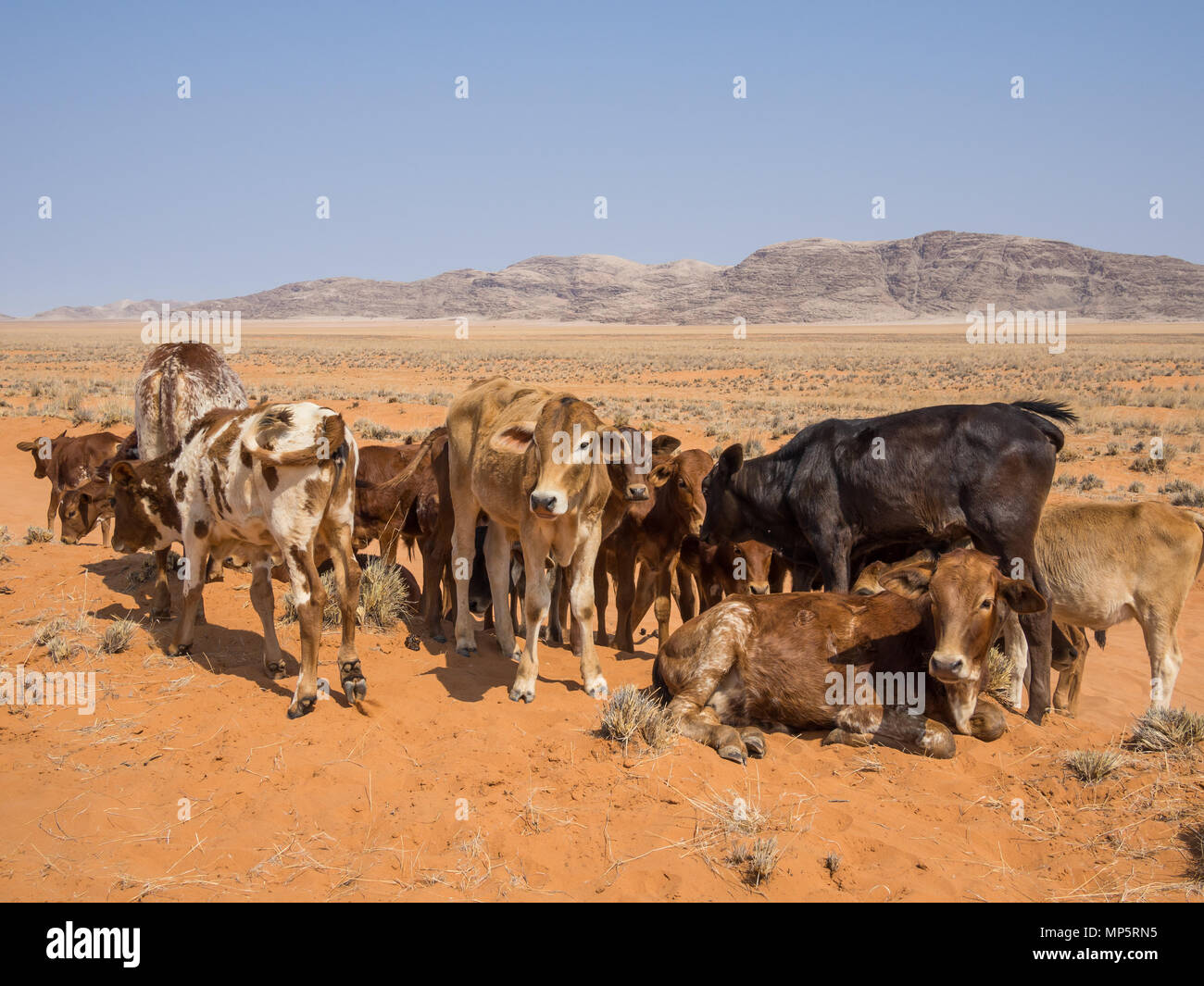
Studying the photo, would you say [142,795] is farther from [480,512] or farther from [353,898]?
[480,512]

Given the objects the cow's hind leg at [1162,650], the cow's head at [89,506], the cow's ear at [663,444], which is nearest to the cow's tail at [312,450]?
the cow's ear at [663,444]

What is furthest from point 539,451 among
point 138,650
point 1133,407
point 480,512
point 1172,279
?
point 1172,279

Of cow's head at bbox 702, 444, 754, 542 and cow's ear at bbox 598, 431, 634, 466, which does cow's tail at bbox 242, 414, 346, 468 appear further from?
cow's head at bbox 702, 444, 754, 542

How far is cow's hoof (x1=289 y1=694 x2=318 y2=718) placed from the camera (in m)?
6.86

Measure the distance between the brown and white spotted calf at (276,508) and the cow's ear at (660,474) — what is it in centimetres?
385

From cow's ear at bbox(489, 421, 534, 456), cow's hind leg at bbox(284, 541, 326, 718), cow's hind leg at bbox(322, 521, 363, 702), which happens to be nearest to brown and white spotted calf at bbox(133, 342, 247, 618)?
cow's hind leg at bbox(322, 521, 363, 702)

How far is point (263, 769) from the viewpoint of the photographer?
6.13 metres

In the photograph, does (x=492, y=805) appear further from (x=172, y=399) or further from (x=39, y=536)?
(x=39, y=536)

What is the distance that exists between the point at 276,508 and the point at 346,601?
3.00 ft

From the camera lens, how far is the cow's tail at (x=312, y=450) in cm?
675

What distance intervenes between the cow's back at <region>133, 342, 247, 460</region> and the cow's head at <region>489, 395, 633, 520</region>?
4.35 m

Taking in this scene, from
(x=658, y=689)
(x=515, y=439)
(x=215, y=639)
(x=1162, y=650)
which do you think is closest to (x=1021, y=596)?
(x=658, y=689)

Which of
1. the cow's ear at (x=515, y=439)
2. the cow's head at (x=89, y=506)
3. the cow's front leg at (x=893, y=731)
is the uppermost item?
the cow's ear at (x=515, y=439)

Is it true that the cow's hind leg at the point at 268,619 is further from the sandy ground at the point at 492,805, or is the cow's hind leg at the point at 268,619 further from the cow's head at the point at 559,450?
the cow's head at the point at 559,450
